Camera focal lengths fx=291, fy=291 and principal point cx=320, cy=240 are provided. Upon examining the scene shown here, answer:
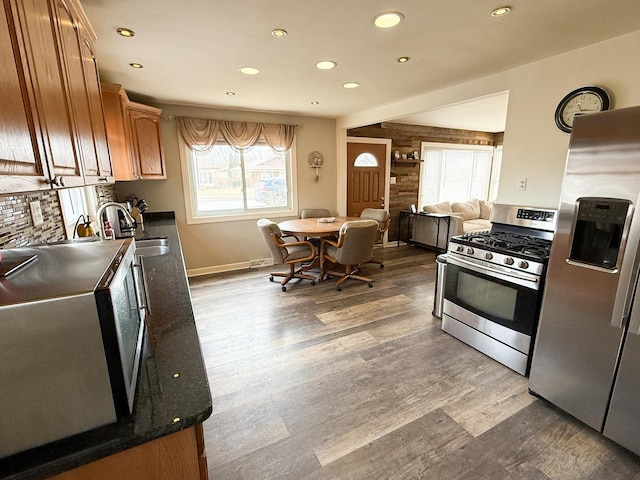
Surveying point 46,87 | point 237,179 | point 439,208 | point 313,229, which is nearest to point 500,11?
point 46,87

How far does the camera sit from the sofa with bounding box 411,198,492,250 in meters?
4.97

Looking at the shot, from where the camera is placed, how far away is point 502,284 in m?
2.15

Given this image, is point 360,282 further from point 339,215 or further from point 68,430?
point 68,430

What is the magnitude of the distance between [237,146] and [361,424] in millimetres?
3723

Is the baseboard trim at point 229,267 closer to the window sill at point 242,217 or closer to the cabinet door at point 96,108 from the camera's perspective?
the window sill at point 242,217

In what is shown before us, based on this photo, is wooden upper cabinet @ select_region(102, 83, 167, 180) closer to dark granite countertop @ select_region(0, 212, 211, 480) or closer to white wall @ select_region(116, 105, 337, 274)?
white wall @ select_region(116, 105, 337, 274)

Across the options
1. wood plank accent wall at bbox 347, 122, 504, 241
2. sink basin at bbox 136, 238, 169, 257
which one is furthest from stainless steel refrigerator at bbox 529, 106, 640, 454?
wood plank accent wall at bbox 347, 122, 504, 241

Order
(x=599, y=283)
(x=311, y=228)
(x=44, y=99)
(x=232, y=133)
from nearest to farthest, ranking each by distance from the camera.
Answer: (x=44, y=99) < (x=599, y=283) < (x=311, y=228) < (x=232, y=133)

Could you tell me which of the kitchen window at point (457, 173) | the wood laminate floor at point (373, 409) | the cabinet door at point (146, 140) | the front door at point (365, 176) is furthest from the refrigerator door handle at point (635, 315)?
the kitchen window at point (457, 173)

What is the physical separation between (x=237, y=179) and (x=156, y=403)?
396 cm

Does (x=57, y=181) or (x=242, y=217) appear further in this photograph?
(x=242, y=217)

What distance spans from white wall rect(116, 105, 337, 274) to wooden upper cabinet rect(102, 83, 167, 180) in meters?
0.42

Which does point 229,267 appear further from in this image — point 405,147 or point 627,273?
point 627,273

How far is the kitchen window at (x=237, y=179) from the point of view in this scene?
13.4ft
